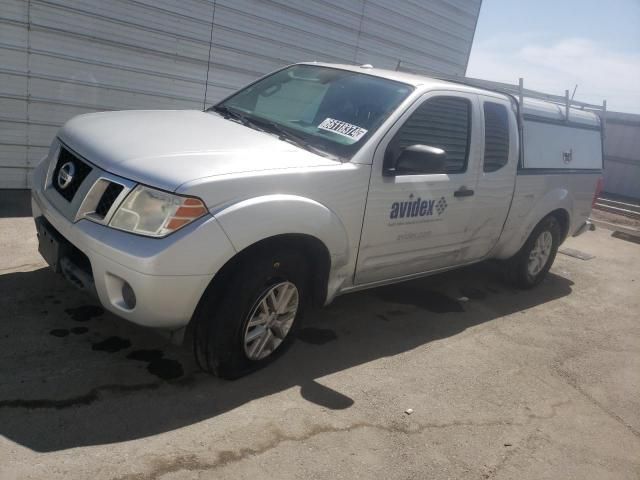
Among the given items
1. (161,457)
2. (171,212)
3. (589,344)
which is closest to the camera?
(161,457)

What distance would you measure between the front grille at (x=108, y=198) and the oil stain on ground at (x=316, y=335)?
1.67 meters

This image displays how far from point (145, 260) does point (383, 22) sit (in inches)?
315

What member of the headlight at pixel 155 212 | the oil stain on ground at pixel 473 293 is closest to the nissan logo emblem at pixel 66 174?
the headlight at pixel 155 212

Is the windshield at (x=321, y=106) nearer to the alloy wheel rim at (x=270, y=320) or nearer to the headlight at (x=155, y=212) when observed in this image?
the alloy wheel rim at (x=270, y=320)

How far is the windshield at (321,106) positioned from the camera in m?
3.71

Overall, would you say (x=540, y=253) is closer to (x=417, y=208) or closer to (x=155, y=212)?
(x=417, y=208)

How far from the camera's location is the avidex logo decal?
3.84 metres

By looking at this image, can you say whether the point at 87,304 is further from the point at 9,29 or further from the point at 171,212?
the point at 9,29

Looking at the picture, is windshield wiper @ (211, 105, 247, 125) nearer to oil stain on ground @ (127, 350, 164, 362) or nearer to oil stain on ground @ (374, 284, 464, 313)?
oil stain on ground @ (127, 350, 164, 362)

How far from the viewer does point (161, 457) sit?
103 inches

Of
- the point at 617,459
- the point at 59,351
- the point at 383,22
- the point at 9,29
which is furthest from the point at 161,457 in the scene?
the point at 383,22

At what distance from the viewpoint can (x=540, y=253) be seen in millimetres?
6039

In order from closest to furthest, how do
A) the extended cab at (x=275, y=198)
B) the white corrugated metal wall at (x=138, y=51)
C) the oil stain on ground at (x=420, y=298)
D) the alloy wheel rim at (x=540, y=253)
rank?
the extended cab at (x=275, y=198)
the oil stain on ground at (x=420, y=298)
the alloy wheel rim at (x=540, y=253)
the white corrugated metal wall at (x=138, y=51)

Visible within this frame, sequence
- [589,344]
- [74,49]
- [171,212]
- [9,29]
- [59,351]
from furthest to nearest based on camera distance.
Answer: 1. [74,49]
2. [9,29]
3. [589,344]
4. [59,351]
5. [171,212]
